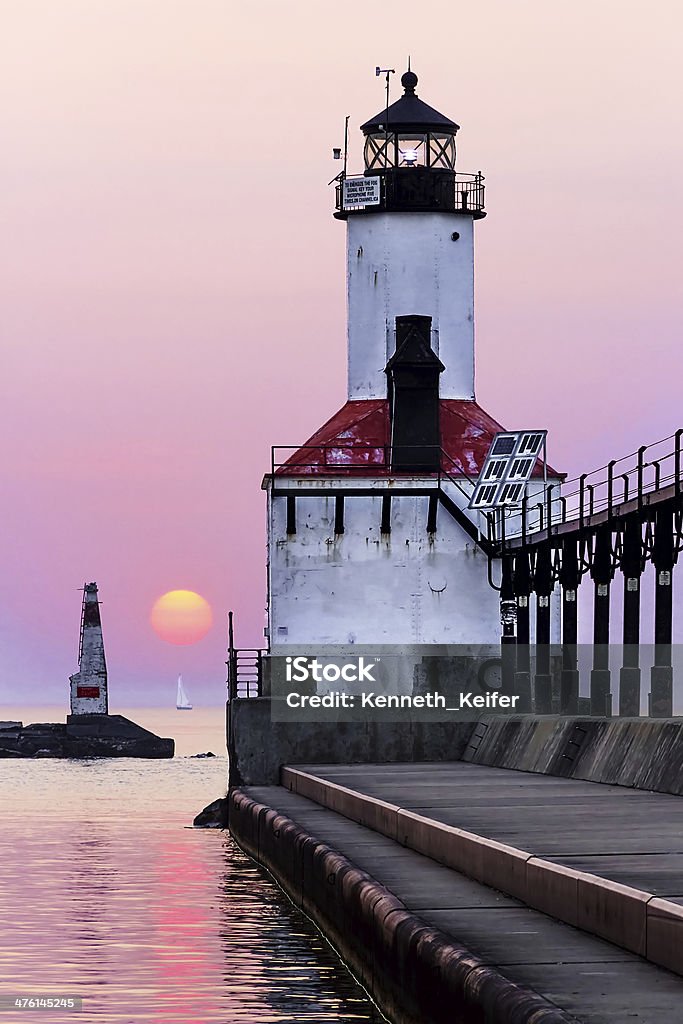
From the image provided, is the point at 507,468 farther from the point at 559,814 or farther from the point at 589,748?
the point at 559,814

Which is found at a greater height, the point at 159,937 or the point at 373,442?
the point at 373,442

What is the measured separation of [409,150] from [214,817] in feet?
70.8

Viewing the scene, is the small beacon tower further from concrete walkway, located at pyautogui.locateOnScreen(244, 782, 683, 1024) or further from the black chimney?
concrete walkway, located at pyautogui.locateOnScreen(244, 782, 683, 1024)

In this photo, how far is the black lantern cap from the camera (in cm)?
5728

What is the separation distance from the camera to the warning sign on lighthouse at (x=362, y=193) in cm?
5566

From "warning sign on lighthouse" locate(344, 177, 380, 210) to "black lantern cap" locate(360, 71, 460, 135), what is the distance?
7.53 ft

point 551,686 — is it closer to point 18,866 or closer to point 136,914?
point 18,866

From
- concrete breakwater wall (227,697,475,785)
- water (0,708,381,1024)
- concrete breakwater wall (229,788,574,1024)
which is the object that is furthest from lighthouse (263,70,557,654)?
concrete breakwater wall (229,788,574,1024)

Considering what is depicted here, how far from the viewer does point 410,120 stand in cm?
5728

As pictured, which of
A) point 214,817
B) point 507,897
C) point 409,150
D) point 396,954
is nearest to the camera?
point 396,954

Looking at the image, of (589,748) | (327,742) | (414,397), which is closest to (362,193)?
(414,397)

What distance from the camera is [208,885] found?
1115 inches

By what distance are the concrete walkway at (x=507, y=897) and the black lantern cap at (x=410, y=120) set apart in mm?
31798

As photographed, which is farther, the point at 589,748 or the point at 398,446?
the point at 398,446
